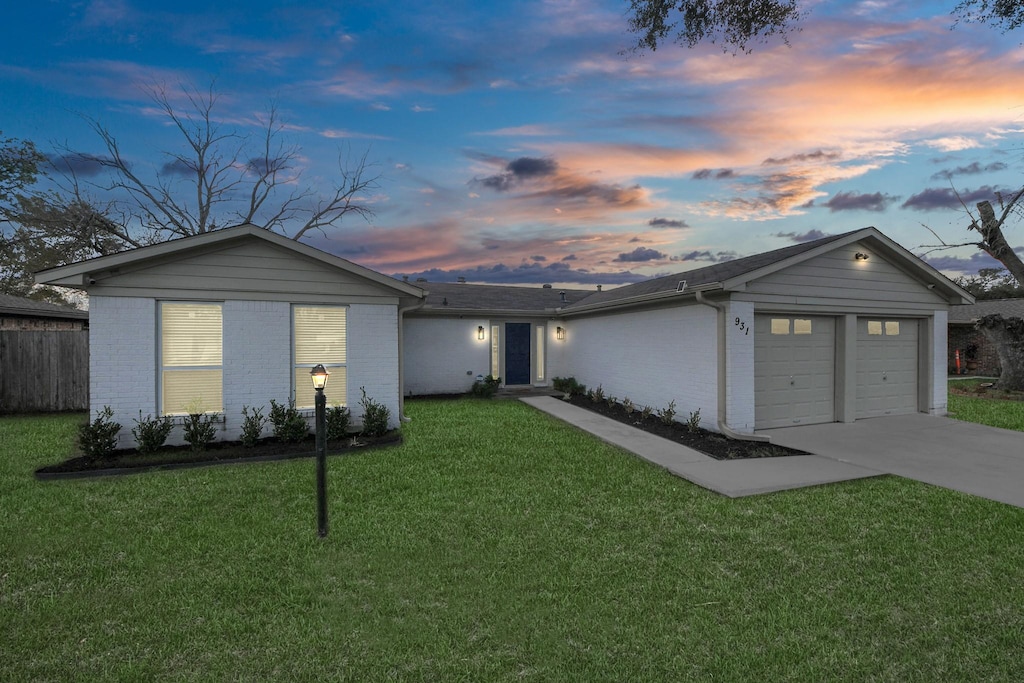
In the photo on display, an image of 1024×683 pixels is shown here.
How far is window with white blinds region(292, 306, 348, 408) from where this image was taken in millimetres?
7852

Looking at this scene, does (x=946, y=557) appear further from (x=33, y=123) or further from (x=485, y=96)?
(x=33, y=123)

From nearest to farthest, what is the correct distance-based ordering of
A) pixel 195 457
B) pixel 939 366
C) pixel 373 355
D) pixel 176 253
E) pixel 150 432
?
pixel 195 457 < pixel 150 432 < pixel 176 253 < pixel 373 355 < pixel 939 366

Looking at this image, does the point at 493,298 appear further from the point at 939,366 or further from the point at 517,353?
the point at 939,366

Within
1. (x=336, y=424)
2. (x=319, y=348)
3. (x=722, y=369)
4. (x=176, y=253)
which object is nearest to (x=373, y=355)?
(x=319, y=348)

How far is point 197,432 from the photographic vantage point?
6.95 m

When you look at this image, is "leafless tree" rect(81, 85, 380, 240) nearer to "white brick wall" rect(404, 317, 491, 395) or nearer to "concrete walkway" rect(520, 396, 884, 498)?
Result: "white brick wall" rect(404, 317, 491, 395)

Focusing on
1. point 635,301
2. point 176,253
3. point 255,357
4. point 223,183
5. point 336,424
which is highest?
point 223,183

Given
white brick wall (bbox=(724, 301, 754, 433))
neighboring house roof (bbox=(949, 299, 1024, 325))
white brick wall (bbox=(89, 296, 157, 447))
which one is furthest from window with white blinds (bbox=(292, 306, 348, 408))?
neighboring house roof (bbox=(949, 299, 1024, 325))

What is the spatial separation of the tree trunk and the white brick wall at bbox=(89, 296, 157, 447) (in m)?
20.8

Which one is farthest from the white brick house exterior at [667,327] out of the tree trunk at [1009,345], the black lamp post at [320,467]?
the tree trunk at [1009,345]

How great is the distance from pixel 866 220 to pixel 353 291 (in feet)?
49.0

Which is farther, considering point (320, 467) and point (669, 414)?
point (669, 414)

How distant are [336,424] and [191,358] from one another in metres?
2.43

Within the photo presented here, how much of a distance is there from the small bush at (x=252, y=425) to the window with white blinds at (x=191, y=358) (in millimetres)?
410
